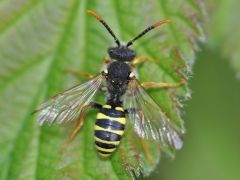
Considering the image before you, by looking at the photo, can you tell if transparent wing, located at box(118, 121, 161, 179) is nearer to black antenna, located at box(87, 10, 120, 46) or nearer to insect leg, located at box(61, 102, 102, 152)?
insect leg, located at box(61, 102, 102, 152)

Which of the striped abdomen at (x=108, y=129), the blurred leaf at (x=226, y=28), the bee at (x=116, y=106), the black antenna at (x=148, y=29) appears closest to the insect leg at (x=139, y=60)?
the bee at (x=116, y=106)

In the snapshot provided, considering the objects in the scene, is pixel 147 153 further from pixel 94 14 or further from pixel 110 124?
pixel 94 14

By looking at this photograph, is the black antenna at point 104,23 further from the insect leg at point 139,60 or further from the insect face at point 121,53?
the insect leg at point 139,60

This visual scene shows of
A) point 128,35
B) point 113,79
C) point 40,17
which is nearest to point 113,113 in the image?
point 113,79

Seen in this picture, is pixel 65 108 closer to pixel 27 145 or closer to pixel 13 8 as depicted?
pixel 27 145

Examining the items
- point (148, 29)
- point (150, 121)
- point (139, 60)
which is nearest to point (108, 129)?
point (150, 121)

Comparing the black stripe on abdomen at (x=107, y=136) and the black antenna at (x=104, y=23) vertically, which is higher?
the black antenna at (x=104, y=23)
